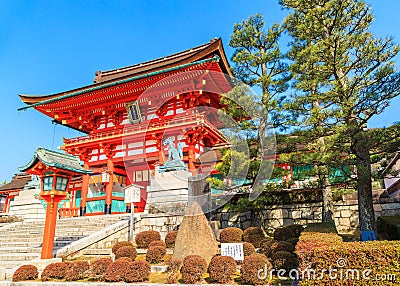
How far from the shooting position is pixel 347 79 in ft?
22.8

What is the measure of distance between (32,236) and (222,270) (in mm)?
8749

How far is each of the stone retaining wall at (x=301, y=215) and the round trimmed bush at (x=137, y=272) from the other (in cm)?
546

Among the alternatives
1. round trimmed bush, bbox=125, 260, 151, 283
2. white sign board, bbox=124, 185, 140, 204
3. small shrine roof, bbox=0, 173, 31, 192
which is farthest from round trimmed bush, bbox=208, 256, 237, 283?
small shrine roof, bbox=0, 173, 31, 192

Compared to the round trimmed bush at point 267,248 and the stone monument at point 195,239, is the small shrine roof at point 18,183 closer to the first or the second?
the stone monument at point 195,239

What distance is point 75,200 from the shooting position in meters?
18.1

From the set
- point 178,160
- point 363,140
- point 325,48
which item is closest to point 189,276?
point 363,140

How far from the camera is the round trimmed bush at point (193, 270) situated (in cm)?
528

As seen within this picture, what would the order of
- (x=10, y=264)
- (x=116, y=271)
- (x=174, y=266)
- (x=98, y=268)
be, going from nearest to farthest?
1. (x=116, y=271)
2. (x=98, y=268)
3. (x=174, y=266)
4. (x=10, y=264)

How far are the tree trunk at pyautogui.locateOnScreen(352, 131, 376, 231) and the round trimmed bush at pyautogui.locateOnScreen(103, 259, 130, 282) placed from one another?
5439 millimetres

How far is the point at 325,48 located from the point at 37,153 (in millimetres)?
7941

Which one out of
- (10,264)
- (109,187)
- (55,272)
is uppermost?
(109,187)

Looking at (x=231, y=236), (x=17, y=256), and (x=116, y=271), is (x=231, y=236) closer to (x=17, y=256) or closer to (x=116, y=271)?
(x=116, y=271)

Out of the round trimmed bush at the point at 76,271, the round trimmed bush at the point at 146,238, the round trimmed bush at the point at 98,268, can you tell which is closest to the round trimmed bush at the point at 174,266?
the round trimmed bush at the point at 98,268

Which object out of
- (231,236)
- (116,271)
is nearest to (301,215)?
(231,236)
